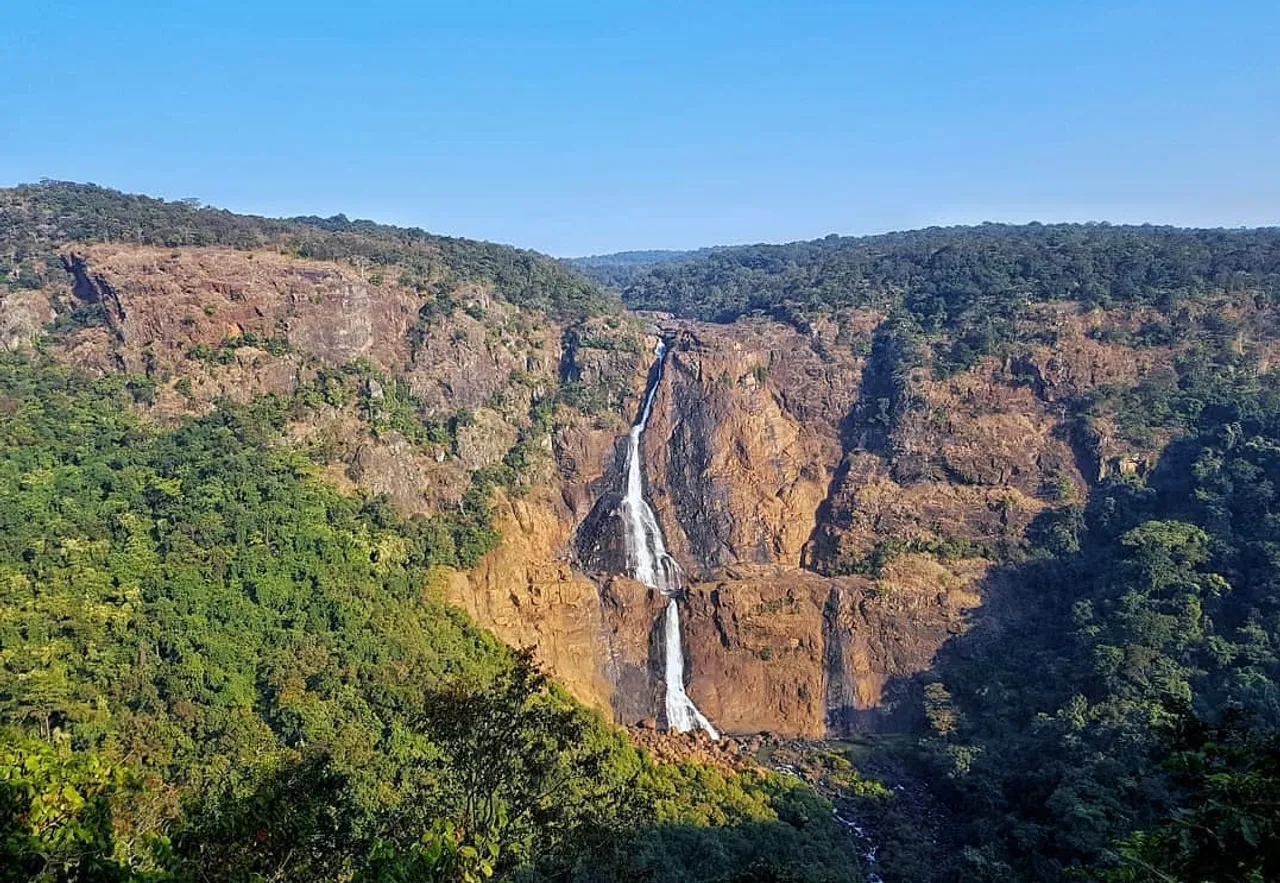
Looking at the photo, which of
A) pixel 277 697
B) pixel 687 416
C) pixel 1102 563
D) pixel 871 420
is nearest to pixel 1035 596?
pixel 1102 563

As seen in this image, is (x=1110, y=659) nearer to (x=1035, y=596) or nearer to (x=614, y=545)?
(x=1035, y=596)

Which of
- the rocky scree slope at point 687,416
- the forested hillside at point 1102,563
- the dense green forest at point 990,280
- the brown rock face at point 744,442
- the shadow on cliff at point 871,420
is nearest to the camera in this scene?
the forested hillside at point 1102,563

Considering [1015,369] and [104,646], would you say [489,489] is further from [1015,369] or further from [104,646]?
[1015,369]

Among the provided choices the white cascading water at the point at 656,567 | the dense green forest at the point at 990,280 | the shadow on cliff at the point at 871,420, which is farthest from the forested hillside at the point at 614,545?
the white cascading water at the point at 656,567

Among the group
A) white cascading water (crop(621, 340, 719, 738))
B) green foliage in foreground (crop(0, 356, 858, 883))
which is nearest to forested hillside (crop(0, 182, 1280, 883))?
green foliage in foreground (crop(0, 356, 858, 883))

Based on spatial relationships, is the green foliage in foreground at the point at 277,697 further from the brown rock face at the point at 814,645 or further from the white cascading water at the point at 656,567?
the brown rock face at the point at 814,645

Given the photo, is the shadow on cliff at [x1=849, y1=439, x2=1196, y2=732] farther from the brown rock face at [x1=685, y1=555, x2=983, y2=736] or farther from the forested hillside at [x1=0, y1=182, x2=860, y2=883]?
the forested hillside at [x1=0, y1=182, x2=860, y2=883]

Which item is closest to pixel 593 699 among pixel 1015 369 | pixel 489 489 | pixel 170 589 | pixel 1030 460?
pixel 489 489
